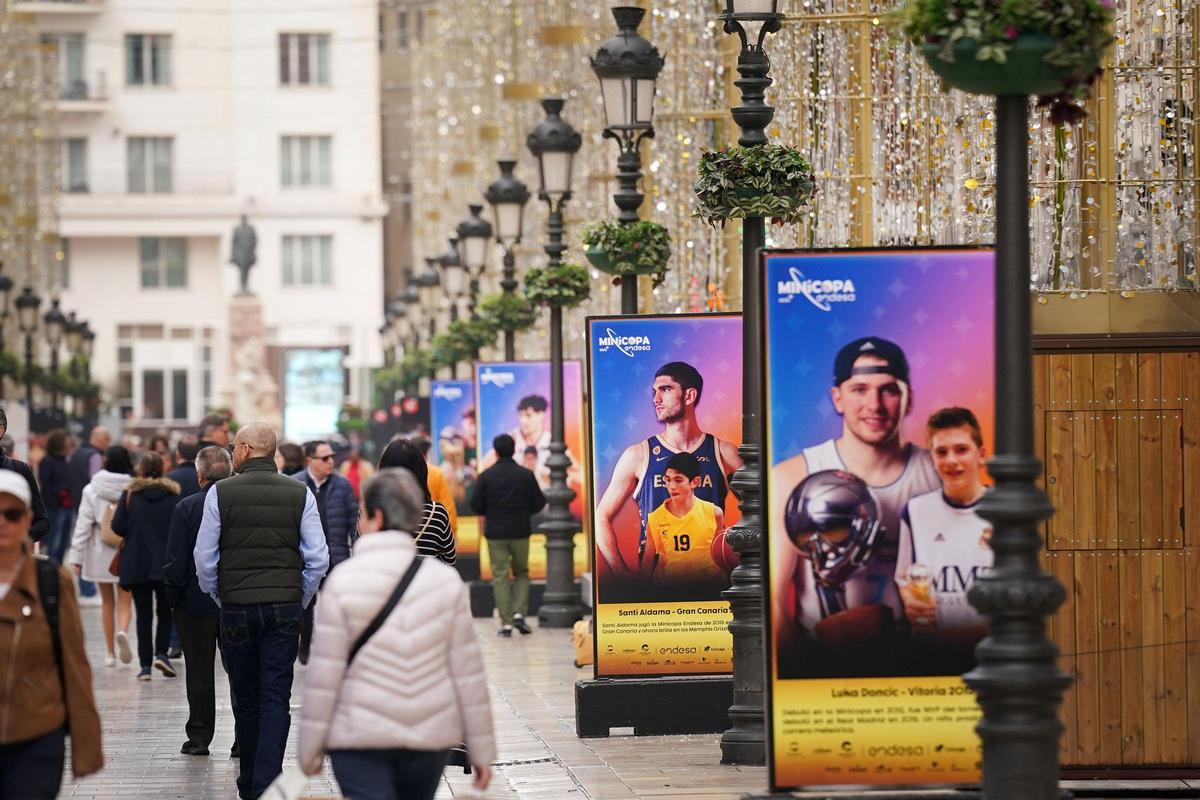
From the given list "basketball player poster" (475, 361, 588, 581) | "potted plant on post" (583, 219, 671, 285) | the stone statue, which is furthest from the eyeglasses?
the stone statue

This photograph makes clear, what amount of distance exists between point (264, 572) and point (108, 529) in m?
8.58

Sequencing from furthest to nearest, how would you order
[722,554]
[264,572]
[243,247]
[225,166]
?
[225,166]
[243,247]
[722,554]
[264,572]

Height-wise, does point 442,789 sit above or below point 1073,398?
below

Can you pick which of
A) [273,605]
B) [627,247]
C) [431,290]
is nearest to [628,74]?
[627,247]

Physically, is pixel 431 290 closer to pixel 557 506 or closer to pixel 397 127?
pixel 557 506

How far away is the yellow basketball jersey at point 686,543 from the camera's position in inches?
589

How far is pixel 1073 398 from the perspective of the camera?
461 inches

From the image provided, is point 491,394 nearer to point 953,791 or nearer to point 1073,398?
point 1073,398

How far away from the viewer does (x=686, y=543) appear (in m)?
15.0

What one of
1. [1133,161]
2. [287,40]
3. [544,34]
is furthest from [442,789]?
[287,40]

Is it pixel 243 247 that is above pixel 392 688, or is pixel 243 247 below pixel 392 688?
above

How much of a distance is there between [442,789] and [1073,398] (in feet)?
12.6

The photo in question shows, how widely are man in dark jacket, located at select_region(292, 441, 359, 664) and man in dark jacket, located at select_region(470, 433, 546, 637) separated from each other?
340 centimetres

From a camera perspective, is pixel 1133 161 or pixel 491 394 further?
pixel 491 394
